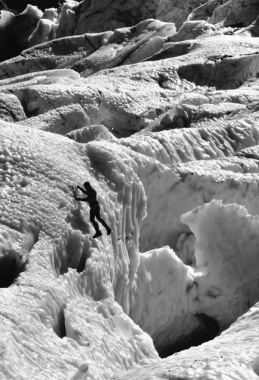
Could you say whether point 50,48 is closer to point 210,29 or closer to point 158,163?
point 210,29

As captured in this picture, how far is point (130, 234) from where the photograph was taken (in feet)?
35.9

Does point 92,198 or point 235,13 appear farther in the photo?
point 235,13

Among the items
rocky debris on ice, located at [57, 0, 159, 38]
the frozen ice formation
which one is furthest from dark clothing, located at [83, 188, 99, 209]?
rocky debris on ice, located at [57, 0, 159, 38]

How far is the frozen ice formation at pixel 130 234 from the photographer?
7.59 meters

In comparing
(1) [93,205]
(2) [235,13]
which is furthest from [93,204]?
(2) [235,13]

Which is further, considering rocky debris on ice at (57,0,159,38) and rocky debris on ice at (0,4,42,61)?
rocky debris on ice at (0,4,42,61)

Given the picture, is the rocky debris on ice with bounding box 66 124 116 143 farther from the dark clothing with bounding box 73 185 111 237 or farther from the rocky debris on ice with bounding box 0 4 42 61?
the rocky debris on ice with bounding box 0 4 42 61

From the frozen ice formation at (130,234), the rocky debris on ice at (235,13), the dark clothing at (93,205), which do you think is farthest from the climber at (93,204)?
the rocky debris on ice at (235,13)

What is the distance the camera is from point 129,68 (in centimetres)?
2195

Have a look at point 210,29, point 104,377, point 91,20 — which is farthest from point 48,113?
point 91,20

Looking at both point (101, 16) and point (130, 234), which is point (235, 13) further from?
point (130, 234)

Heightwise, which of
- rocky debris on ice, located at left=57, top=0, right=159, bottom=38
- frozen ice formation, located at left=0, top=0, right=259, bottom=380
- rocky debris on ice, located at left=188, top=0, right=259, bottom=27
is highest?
rocky debris on ice, located at left=57, top=0, right=159, bottom=38

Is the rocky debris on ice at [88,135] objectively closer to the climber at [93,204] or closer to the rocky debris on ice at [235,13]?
the climber at [93,204]

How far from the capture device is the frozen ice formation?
7586 millimetres
